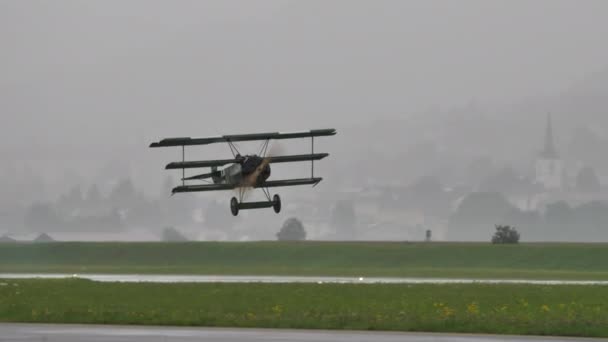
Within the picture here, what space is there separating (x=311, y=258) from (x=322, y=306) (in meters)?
53.3

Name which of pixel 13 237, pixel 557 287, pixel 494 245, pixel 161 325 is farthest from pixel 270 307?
pixel 13 237

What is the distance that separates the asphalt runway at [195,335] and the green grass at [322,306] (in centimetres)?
156

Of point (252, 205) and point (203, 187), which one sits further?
point (203, 187)

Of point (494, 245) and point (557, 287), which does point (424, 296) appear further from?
point (494, 245)

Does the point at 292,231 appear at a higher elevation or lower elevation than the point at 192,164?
lower

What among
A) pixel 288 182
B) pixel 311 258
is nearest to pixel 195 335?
pixel 288 182

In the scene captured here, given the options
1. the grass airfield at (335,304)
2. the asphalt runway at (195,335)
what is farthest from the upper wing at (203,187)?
the asphalt runway at (195,335)

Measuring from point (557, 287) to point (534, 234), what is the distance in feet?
433

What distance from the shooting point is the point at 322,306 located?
130ft

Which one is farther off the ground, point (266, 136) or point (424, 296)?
point (266, 136)

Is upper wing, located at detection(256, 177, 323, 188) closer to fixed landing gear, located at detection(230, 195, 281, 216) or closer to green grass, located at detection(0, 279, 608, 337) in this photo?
fixed landing gear, located at detection(230, 195, 281, 216)

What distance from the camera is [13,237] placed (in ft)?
472

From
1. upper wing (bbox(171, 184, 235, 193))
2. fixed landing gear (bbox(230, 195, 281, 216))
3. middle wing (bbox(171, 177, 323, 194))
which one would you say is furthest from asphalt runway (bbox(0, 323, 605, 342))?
middle wing (bbox(171, 177, 323, 194))

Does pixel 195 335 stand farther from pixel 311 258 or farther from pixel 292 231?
pixel 292 231
